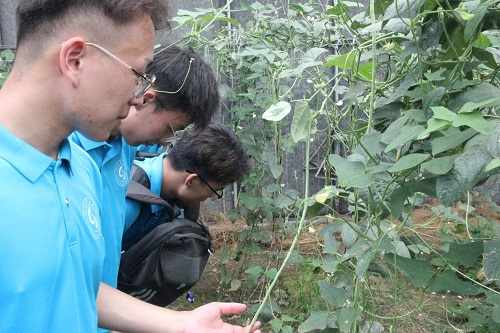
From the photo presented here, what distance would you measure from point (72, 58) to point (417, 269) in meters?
0.87

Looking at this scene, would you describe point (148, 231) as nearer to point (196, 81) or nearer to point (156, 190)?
point (156, 190)

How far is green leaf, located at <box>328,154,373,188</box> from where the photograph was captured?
50.3 inches

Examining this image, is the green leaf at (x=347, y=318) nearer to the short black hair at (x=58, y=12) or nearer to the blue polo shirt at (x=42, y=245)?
the blue polo shirt at (x=42, y=245)

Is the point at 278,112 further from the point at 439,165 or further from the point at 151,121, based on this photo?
the point at 151,121

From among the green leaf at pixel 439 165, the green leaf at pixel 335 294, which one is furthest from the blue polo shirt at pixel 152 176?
the green leaf at pixel 439 165

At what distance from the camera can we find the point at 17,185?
3.40ft

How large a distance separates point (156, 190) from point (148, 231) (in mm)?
168

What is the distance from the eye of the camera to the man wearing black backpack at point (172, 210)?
2.25 m

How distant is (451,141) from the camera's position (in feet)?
3.68

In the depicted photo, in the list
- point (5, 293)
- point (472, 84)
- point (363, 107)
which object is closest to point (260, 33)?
point (363, 107)

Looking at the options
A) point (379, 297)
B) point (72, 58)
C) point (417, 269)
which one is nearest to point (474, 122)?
point (417, 269)

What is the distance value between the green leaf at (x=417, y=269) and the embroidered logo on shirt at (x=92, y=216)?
2.13ft

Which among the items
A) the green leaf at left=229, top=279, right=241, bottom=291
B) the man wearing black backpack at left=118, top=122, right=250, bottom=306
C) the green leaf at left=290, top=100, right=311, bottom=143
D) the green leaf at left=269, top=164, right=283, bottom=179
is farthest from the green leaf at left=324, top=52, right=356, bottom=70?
the green leaf at left=229, top=279, right=241, bottom=291

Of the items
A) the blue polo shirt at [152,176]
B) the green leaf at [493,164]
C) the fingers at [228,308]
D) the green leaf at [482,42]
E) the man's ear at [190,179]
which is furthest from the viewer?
the man's ear at [190,179]
